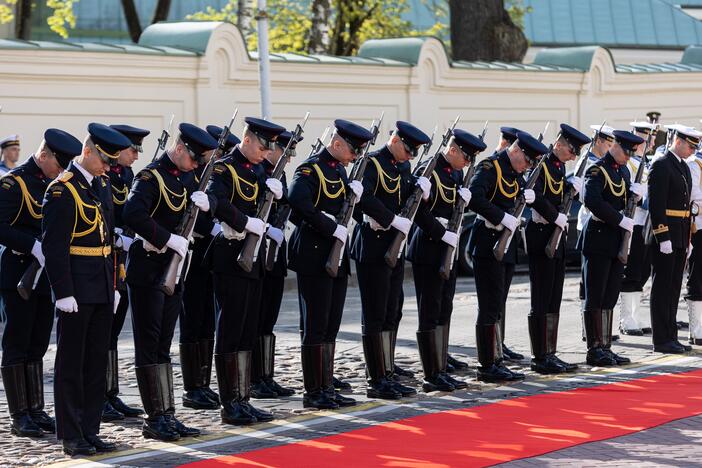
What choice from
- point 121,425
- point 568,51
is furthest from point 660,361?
point 568,51

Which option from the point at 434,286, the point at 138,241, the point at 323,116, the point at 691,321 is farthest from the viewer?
the point at 323,116

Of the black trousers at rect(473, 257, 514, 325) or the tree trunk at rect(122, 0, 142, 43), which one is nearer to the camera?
the black trousers at rect(473, 257, 514, 325)

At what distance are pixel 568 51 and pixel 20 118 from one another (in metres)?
10.9

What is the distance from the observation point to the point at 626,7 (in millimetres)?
43062

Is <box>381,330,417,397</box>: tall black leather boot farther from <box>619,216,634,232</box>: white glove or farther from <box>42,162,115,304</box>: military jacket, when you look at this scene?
<box>42,162,115,304</box>: military jacket

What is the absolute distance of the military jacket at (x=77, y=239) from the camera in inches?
334

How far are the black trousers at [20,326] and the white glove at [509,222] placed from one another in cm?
332

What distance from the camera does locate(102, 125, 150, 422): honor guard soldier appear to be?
9680 mm

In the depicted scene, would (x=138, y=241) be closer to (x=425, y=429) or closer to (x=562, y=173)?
(x=425, y=429)

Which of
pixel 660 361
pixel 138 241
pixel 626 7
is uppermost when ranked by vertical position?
Answer: pixel 626 7

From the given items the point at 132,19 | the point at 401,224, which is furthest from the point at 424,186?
the point at 132,19

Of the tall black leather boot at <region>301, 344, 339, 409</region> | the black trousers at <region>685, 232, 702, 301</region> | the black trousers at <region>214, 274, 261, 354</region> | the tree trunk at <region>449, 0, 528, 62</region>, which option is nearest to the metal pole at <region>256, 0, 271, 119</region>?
the black trousers at <region>685, 232, 702, 301</region>

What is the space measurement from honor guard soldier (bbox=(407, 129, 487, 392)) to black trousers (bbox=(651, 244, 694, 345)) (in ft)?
7.62

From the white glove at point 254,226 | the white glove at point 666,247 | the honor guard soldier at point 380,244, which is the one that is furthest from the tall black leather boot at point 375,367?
the white glove at point 666,247
